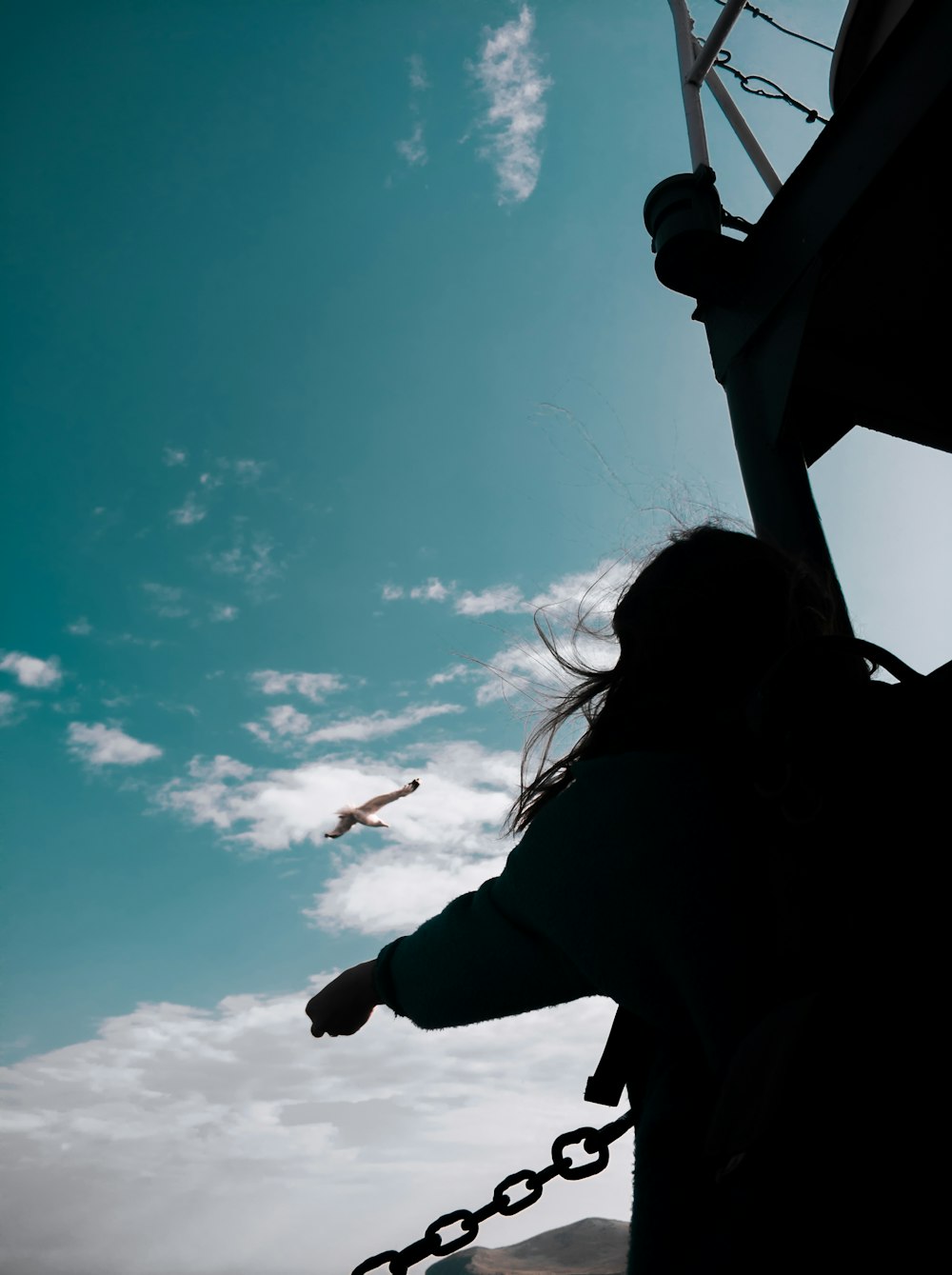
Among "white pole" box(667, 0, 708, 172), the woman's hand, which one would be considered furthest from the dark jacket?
"white pole" box(667, 0, 708, 172)

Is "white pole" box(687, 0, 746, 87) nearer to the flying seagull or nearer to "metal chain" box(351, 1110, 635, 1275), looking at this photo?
"metal chain" box(351, 1110, 635, 1275)

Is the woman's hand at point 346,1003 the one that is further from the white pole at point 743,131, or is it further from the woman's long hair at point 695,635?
the white pole at point 743,131

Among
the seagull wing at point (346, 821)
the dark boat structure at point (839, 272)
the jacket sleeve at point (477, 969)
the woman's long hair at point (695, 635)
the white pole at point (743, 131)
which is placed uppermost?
the white pole at point (743, 131)

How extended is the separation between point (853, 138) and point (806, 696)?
8.65ft

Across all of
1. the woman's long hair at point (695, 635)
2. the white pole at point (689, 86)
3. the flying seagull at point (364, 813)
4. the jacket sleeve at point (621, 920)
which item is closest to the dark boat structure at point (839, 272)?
the white pole at point (689, 86)

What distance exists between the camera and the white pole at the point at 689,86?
346 centimetres

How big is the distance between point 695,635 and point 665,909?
0.45m

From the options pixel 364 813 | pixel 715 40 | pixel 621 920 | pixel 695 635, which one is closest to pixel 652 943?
pixel 621 920

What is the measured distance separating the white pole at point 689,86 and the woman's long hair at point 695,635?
2.48 metres

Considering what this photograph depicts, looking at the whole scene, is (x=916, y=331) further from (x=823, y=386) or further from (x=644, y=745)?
(x=644, y=745)

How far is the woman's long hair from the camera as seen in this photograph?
1170mm

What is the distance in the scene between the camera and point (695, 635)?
1.23 m

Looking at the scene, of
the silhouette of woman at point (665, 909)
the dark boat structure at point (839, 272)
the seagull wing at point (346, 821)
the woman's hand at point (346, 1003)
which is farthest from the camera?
the seagull wing at point (346, 821)

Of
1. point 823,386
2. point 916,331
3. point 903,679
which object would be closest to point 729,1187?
point 903,679
